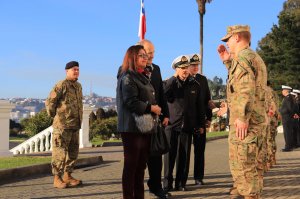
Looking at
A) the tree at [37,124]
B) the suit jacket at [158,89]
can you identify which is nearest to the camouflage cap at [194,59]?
the suit jacket at [158,89]

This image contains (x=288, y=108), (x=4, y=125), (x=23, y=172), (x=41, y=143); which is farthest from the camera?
(x=41, y=143)

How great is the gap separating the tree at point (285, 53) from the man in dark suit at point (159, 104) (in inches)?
1392

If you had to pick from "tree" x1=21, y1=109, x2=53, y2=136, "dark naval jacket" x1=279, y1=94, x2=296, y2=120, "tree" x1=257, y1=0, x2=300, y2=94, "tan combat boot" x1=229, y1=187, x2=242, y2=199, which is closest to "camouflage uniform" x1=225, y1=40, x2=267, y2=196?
"tan combat boot" x1=229, y1=187, x2=242, y2=199

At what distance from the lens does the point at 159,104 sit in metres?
6.52

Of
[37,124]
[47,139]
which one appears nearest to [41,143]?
[47,139]

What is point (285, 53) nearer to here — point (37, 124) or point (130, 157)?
point (37, 124)

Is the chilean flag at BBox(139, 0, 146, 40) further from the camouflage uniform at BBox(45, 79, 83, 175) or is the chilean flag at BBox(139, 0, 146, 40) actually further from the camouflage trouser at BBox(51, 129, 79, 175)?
the camouflage trouser at BBox(51, 129, 79, 175)

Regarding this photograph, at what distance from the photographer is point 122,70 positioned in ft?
18.4

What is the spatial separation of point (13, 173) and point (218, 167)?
448 centimetres

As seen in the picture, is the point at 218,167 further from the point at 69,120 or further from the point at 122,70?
the point at 122,70

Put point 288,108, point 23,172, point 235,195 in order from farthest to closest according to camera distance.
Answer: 1. point 288,108
2. point 23,172
3. point 235,195

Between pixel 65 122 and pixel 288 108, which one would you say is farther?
pixel 288 108

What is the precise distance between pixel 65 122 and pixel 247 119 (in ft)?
12.6

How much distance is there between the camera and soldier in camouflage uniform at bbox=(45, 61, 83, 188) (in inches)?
305
